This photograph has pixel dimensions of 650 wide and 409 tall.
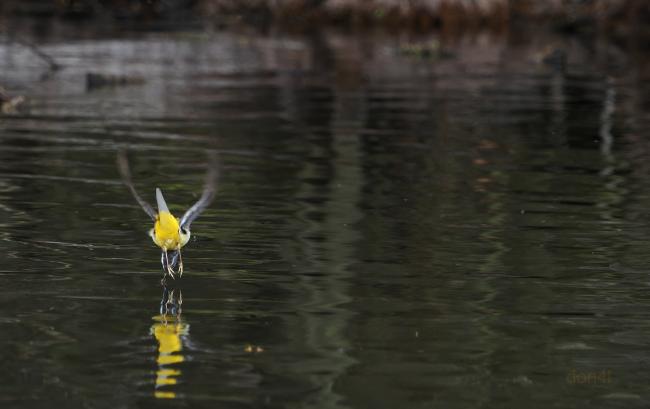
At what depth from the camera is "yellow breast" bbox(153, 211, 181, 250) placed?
A: 10.1m

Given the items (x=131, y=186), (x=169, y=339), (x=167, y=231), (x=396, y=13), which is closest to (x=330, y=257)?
(x=167, y=231)

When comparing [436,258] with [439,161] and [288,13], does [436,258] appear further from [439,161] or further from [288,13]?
[288,13]

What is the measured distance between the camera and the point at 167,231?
33.2 feet

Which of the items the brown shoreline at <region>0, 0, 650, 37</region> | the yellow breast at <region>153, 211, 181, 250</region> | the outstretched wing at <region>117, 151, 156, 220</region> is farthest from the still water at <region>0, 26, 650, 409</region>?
the brown shoreline at <region>0, 0, 650, 37</region>

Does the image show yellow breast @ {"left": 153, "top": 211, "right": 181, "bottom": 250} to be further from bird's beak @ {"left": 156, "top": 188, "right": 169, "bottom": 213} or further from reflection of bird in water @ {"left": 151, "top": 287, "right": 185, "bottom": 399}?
reflection of bird in water @ {"left": 151, "top": 287, "right": 185, "bottom": 399}

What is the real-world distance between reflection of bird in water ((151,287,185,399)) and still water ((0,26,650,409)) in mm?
24

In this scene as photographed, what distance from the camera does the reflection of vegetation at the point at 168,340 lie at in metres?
8.55

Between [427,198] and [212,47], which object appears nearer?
Answer: [427,198]

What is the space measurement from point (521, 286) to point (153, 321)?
9.39 feet

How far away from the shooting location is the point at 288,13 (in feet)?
213

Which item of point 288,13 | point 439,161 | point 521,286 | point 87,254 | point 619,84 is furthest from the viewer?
point 288,13

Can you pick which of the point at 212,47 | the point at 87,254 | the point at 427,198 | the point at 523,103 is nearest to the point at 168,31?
the point at 212,47

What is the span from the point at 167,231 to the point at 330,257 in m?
2.75

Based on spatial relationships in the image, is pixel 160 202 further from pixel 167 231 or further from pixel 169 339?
pixel 169 339
